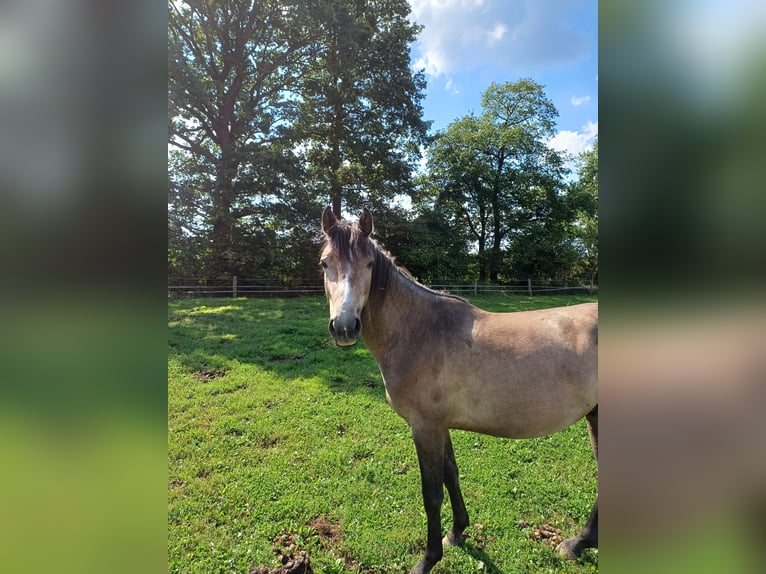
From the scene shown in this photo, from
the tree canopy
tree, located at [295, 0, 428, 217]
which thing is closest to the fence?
the tree canopy

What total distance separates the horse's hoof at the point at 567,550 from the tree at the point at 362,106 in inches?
563

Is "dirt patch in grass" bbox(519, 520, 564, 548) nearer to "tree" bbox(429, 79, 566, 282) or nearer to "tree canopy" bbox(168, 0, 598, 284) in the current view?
"tree canopy" bbox(168, 0, 598, 284)

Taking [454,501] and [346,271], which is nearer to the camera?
[346,271]

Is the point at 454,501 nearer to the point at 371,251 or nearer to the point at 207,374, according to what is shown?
the point at 371,251

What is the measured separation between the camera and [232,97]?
14812 millimetres

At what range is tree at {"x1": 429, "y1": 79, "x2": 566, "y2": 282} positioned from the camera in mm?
23266

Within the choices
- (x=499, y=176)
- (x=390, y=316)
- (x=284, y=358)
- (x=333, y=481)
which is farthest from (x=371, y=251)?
(x=499, y=176)

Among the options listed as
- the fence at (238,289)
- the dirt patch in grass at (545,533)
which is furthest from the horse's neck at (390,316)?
the fence at (238,289)

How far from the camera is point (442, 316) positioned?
2662mm

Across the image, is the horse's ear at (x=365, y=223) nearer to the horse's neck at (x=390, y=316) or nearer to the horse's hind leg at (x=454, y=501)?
the horse's neck at (x=390, y=316)

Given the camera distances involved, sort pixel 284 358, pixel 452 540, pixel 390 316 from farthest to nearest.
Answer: pixel 284 358 < pixel 452 540 < pixel 390 316

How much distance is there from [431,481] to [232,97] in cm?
1672
